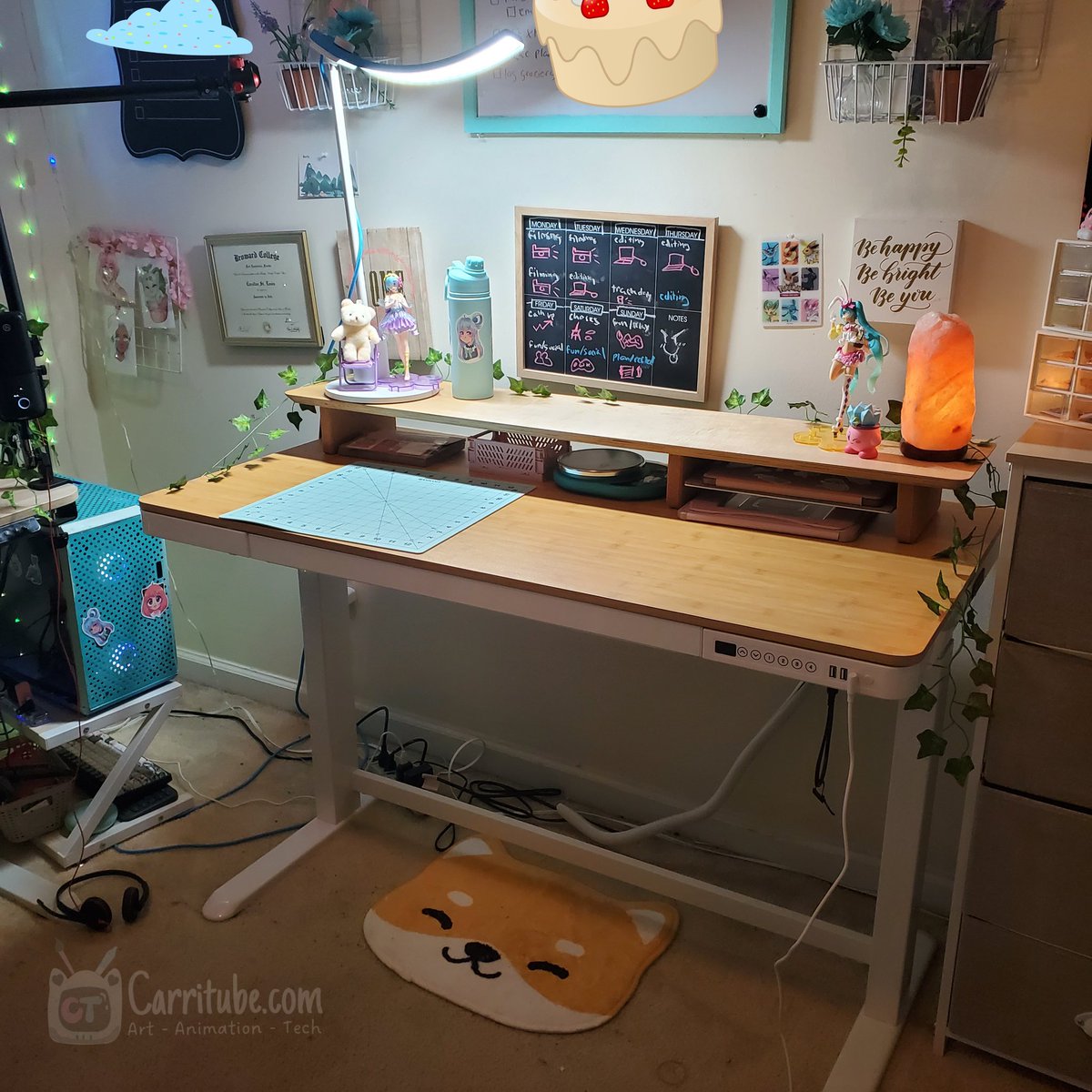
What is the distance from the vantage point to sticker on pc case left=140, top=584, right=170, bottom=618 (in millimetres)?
2248

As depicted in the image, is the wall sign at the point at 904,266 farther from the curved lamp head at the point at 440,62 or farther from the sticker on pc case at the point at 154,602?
the sticker on pc case at the point at 154,602

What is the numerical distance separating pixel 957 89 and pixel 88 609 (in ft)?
5.93

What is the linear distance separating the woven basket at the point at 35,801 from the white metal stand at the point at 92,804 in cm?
4

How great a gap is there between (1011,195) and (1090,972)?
115cm

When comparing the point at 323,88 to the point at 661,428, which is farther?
the point at 323,88

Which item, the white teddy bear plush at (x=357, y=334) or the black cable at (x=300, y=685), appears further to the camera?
the black cable at (x=300, y=685)

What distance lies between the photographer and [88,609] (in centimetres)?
213

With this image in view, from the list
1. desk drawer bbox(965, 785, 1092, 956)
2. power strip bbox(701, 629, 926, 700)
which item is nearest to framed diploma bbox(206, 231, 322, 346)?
power strip bbox(701, 629, 926, 700)

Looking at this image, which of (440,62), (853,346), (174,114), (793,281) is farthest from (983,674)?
(174,114)

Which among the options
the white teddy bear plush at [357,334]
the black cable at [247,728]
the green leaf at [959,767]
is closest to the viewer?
the green leaf at [959,767]

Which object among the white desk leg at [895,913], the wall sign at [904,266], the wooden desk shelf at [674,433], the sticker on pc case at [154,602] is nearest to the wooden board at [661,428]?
the wooden desk shelf at [674,433]

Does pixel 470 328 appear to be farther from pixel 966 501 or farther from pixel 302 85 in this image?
pixel 966 501

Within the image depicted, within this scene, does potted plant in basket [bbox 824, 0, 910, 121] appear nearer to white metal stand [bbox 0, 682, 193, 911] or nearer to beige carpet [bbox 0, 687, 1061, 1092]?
beige carpet [bbox 0, 687, 1061, 1092]

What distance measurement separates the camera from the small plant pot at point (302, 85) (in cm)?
205
